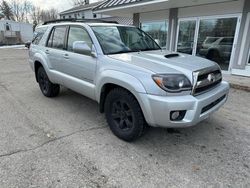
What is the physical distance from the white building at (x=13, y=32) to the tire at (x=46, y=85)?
105 ft

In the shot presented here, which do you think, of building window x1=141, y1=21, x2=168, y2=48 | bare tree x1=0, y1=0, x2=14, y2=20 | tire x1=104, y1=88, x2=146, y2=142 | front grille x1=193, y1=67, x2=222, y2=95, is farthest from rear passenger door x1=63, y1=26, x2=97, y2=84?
bare tree x1=0, y1=0, x2=14, y2=20

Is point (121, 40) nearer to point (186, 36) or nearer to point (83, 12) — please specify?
point (186, 36)

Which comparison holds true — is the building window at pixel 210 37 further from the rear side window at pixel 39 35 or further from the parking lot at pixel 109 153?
the rear side window at pixel 39 35

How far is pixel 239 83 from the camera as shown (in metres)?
6.34

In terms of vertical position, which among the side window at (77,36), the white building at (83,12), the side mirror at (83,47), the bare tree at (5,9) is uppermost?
the bare tree at (5,9)

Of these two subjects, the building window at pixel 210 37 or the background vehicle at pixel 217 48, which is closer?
the building window at pixel 210 37

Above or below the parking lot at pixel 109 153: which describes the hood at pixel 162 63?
above

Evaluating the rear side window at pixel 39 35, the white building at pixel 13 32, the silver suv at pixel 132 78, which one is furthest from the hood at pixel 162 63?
the white building at pixel 13 32

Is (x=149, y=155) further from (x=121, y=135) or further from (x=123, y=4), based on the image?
(x=123, y=4)

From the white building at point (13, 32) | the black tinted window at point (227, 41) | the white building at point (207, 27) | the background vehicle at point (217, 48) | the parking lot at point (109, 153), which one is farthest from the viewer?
the white building at point (13, 32)

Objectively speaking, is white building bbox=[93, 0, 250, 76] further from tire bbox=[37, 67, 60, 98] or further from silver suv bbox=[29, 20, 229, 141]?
tire bbox=[37, 67, 60, 98]

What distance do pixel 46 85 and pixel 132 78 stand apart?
321 centimetres

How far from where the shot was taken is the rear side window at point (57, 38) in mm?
4180

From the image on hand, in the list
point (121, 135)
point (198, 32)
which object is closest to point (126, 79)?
point (121, 135)
